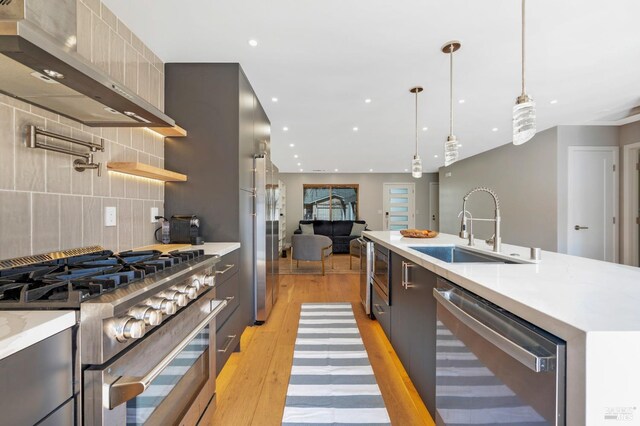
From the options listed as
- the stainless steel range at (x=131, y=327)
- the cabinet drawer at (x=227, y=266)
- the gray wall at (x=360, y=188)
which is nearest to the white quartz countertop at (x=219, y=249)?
the cabinet drawer at (x=227, y=266)

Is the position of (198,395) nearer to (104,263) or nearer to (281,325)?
(104,263)

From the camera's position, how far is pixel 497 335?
0.86m

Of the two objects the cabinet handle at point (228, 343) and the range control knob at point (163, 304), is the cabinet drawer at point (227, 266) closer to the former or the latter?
the cabinet handle at point (228, 343)

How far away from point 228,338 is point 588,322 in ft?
6.63

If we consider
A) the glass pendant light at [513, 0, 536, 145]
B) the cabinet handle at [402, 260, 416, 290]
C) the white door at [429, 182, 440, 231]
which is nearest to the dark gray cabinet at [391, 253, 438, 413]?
the cabinet handle at [402, 260, 416, 290]

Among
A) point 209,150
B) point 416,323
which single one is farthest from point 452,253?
point 209,150

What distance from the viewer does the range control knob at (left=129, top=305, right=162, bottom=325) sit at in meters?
0.90

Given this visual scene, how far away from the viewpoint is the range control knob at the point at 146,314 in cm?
90

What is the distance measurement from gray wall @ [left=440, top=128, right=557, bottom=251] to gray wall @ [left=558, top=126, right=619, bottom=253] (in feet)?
0.26

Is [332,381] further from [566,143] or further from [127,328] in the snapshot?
[566,143]

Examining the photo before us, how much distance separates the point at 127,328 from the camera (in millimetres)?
843

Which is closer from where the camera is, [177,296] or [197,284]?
[177,296]

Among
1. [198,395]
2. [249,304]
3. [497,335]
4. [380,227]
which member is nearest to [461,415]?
[497,335]

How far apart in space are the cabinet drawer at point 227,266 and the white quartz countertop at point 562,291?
1.31 metres
